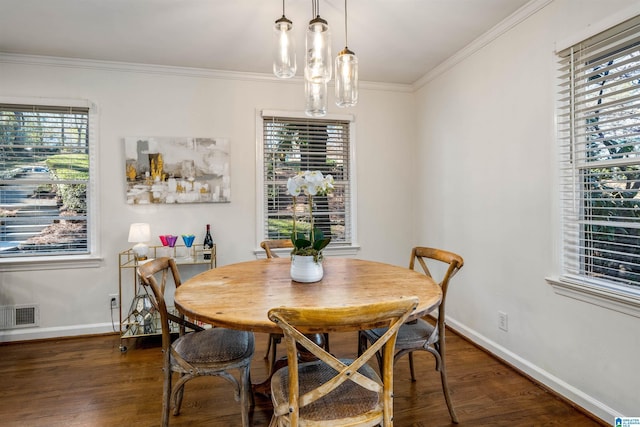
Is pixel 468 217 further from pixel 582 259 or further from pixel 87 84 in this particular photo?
pixel 87 84

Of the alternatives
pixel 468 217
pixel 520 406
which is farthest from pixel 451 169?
pixel 520 406

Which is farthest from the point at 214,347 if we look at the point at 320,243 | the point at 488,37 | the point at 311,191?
the point at 488,37

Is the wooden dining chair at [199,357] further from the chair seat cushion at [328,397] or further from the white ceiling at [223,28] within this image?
the white ceiling at [223,28]

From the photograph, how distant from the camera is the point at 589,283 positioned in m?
1.93

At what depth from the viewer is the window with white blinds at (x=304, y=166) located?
3.49m

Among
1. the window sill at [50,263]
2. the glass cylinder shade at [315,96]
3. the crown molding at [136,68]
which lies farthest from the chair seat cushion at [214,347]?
the crown molding at [136,68]

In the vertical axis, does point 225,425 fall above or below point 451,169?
below

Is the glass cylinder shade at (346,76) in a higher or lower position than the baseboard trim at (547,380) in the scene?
higher

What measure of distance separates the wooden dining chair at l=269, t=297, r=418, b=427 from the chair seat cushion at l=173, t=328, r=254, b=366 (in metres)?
0.37

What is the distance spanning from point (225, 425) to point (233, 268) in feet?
2.86

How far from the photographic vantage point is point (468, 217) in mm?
2965

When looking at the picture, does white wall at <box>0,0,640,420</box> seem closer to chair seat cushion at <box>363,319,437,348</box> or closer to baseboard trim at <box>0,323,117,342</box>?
baseboard trim at <box>0,323,117,342</box>

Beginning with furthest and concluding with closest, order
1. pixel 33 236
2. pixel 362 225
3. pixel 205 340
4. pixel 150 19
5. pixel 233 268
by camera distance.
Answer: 1. pixel 362 225
2. pixel 33 236
3. pixel 150 19
4. pixel 233 268
5. pixel 205 340

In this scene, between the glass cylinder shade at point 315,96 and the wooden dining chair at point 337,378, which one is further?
the glass cylinder shade at point 315,96
